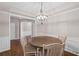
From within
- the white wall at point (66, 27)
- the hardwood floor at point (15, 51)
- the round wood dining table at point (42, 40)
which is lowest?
the hardwood floor at point (15, 51)

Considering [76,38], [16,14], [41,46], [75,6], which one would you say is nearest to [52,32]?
[41,46]

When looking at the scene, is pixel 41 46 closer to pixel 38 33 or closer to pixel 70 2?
pixel 38 33

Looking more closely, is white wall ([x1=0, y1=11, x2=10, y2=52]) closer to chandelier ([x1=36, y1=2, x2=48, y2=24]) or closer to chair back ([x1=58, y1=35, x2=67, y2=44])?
chandelier ([x1=36, y1=2, x2=48, y2=24])

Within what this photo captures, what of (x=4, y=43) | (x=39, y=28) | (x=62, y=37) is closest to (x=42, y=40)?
(x=39, y=28)

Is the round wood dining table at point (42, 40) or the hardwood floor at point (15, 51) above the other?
the round wood dining table at point (42, 40)

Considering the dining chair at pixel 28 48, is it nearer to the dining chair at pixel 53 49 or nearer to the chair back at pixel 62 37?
the dining chair at pixel 53 49

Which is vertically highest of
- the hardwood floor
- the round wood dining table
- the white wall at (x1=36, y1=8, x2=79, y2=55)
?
the white wall at (x1=36, y1=8, x2=79, y2=55)

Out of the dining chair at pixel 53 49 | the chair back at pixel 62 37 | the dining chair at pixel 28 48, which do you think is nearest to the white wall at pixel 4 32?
the dining chair at pixel 28 48

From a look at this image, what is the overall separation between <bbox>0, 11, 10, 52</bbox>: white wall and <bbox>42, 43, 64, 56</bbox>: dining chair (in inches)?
23.7

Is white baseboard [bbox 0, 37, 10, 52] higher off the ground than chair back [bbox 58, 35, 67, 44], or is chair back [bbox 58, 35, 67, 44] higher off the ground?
chair back [bbox 58, 35, 67, 44]

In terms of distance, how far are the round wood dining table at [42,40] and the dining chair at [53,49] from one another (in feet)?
0.18

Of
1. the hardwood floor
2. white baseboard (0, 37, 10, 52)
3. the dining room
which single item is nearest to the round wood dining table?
the dining room

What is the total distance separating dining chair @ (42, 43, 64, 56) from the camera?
1.54 metres

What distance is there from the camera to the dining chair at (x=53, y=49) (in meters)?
1.54
